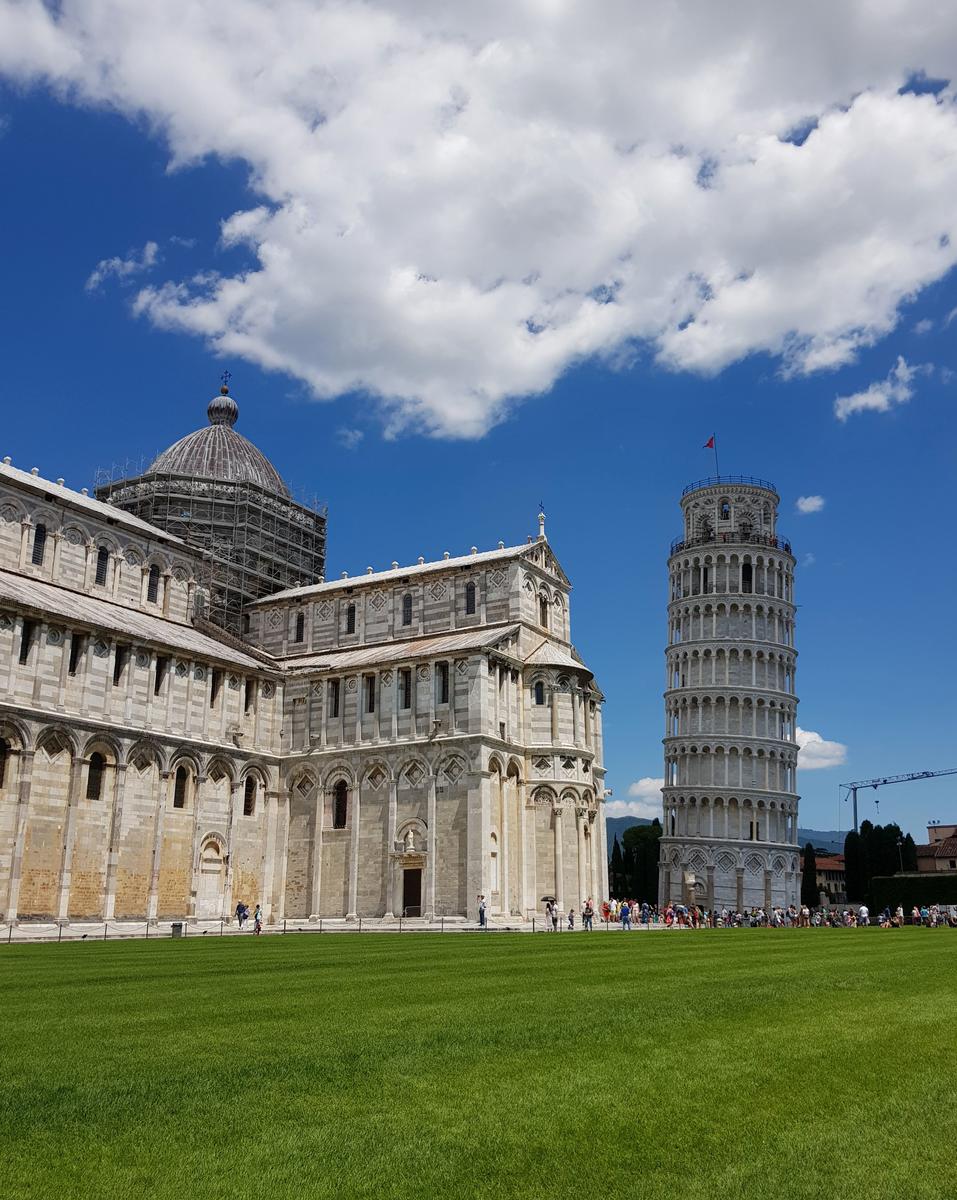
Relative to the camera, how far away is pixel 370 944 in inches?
1172

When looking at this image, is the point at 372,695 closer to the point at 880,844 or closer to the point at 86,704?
the point at 86,704

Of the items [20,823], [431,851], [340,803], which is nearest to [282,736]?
[340,803]

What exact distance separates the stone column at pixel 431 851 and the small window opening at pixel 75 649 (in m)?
17.2

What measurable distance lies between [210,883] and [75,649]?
13.1 m

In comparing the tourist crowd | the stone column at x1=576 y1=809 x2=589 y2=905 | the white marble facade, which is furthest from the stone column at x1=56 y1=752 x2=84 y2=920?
the stone column at x1=576 y1=809 x2=589 y2=905

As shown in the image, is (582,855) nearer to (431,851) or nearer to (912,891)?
(431,851)

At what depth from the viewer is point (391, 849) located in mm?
52375

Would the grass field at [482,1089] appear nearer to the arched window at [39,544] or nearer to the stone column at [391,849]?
the stone column at [391,849]

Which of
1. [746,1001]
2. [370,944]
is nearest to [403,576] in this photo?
[370,944]

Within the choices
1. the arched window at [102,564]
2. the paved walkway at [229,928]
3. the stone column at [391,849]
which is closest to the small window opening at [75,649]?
the arched window at [102,564]

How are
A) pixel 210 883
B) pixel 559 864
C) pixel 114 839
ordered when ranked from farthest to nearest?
pixel 559 864 < pixel 210 883 < pixel 114 839

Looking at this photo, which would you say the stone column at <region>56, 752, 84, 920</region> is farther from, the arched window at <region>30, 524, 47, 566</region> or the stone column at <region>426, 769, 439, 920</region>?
the stone column at <region>426, 769, 439, 920</region>

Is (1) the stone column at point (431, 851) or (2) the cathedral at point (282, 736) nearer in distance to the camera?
(2) the cathedral at point (282, 736)

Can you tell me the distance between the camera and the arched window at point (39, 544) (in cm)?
5272
